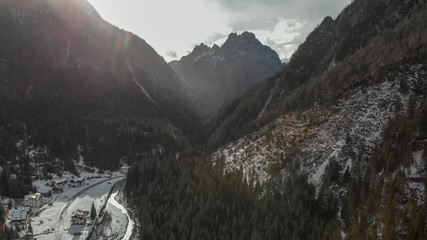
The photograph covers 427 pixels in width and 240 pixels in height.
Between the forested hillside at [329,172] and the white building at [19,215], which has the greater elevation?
the forested hillside at [329,172]

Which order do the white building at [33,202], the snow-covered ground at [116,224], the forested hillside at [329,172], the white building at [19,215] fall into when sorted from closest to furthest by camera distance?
the forested hillside at [329,172], the snow-covered ground at [116,224], the white building at [19,215], the white building at [33,202]

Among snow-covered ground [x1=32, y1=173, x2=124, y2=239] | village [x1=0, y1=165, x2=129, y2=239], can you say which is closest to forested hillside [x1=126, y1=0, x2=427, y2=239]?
village [x1=0, y1=165, x2=129, y2=239]

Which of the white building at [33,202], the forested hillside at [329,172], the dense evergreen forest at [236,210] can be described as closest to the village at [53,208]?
the white building at [33,202]

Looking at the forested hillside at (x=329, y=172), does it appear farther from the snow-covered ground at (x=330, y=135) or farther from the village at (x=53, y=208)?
the village at (x=53, y=208)

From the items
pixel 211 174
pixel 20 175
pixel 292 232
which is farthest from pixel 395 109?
pixel 20 175

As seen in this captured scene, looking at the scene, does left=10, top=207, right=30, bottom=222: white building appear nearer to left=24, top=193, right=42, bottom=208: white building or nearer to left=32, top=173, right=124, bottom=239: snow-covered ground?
left=32, top=173, right=124, bottom=239: snow-covered ground

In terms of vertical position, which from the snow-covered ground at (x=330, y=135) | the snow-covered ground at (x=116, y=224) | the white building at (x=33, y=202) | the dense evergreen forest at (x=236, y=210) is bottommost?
the snow-covered ground at (x=116, y=224)

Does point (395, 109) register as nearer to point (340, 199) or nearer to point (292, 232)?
point (340, 199)

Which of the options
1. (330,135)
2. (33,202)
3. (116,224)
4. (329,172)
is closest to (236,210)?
(329,172)
